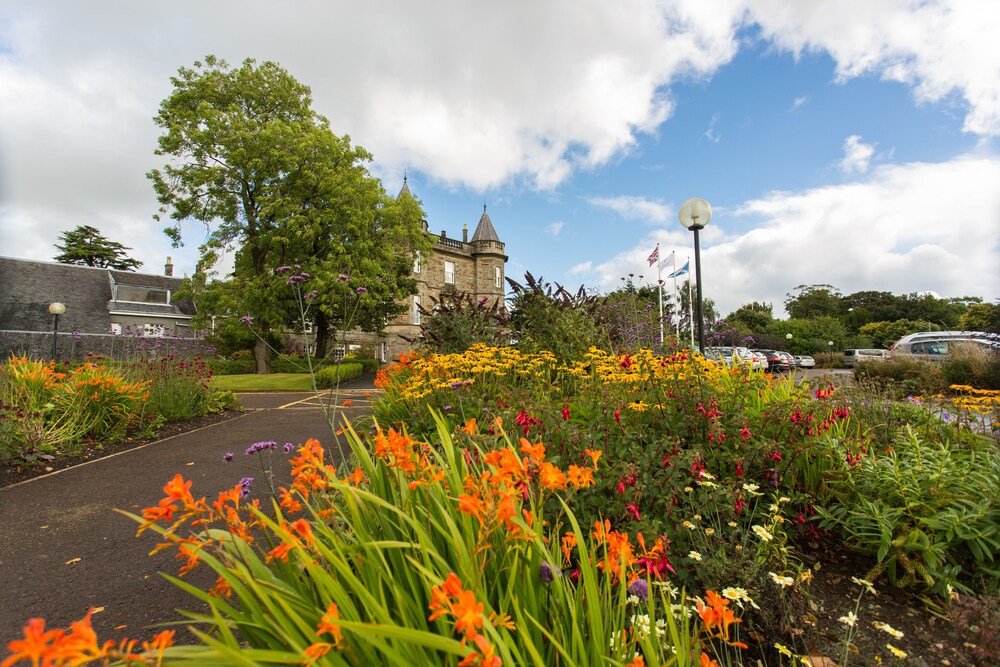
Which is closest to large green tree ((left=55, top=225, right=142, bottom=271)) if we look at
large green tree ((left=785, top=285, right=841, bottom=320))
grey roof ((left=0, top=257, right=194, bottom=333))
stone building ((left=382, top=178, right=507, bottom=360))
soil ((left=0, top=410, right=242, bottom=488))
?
grey roof ((left=0, top=257, right=194, bottom=333))

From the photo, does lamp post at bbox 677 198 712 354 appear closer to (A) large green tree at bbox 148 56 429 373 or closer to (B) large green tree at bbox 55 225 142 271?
(A) large green tree at bbox 148 56 429 373

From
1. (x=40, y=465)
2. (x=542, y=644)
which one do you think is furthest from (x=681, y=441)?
(x=40, y=465)

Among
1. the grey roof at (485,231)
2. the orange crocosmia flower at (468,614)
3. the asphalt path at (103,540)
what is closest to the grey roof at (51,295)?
the grey roof at (485,231)

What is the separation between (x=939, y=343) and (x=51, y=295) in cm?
4456

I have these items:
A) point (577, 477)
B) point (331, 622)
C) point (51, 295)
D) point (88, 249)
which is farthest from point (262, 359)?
point (88, 249)

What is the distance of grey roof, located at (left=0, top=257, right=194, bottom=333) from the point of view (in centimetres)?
2625

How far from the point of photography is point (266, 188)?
18.4m

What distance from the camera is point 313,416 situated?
7.19 m

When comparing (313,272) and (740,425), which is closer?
(740,425)

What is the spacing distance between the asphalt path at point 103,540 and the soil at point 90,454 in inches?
6.0

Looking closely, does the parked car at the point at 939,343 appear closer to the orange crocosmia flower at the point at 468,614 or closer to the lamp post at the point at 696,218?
the lamp post at the point at 696,218

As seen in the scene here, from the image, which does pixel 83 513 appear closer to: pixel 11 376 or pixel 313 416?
pixel 11 376

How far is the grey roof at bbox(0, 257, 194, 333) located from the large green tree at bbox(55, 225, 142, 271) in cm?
1483

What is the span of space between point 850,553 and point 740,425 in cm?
76
